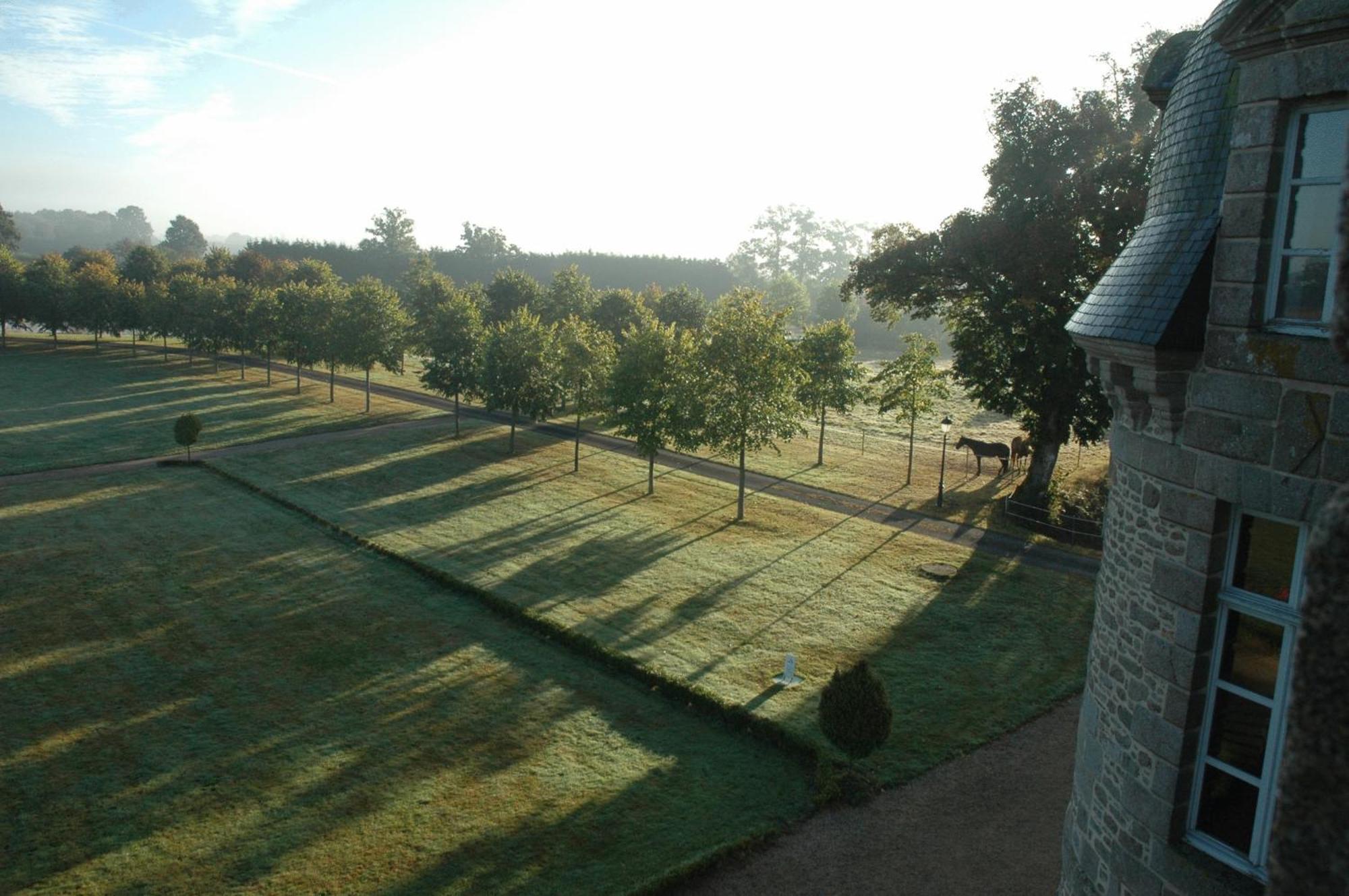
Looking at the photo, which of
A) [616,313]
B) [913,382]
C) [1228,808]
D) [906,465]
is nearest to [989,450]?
[906,465]

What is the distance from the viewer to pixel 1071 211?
27.3 m

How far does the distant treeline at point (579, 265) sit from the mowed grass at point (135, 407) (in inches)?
2271

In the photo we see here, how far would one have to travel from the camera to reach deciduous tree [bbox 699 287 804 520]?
96.4 ft

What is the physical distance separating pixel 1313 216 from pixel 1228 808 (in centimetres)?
495

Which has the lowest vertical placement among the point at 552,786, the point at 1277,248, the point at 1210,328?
the point at 552,786

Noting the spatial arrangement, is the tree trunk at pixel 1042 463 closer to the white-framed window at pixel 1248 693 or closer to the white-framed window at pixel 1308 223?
the white-framed window at pixel 1248 693

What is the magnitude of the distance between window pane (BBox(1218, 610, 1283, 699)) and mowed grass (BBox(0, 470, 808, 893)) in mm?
7660

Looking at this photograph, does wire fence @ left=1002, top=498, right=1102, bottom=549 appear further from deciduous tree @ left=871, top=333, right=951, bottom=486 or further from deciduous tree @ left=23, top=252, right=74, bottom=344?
deciduous tree @ left=23, top=252, right=74, bottom=344

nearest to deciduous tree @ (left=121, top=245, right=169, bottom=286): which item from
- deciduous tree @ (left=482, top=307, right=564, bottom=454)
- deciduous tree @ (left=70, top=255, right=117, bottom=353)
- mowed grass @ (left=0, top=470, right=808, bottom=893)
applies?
deciduous tree @ (left=70, top=255, right=117, bottom=353)

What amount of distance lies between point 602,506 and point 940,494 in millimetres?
12553

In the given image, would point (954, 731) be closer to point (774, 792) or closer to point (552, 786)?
point (774, 792)

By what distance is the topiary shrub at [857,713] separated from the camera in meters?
13.5

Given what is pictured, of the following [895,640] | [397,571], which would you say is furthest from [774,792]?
[397,571]

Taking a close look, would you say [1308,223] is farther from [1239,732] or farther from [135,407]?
[135,407]
